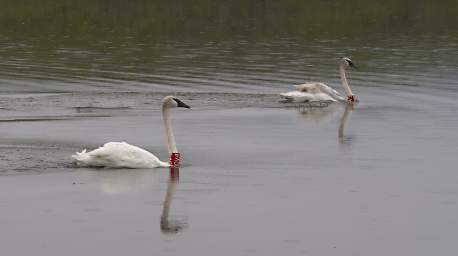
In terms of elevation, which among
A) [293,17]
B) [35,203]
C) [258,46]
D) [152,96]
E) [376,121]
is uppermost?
[293,17]

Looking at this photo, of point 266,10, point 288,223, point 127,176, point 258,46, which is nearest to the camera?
point 288,223

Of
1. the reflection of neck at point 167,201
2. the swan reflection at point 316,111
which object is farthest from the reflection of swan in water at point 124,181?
the swan reflection at point 316,111

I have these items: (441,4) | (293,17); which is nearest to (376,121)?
(293,17)

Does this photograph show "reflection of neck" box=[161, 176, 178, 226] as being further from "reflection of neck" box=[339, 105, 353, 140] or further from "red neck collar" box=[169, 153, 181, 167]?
"reflection of neck" box=[339, 105, 353, 140]

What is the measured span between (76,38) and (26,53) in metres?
8.77

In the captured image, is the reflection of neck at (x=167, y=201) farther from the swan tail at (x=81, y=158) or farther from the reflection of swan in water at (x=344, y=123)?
the reflection of swan in water at (x=344, y=123)

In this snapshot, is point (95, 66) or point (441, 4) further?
point (441, 4)

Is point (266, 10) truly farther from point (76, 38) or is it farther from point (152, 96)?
point (152, 96)

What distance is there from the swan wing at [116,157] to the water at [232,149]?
0.68ft

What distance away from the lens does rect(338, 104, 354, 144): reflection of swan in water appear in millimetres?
25045

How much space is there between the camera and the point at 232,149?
76.3ft

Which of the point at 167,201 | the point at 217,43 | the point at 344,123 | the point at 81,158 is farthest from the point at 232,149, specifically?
the point at 217,43

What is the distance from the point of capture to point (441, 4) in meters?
78.5

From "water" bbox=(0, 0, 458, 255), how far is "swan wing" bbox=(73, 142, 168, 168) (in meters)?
0.21
